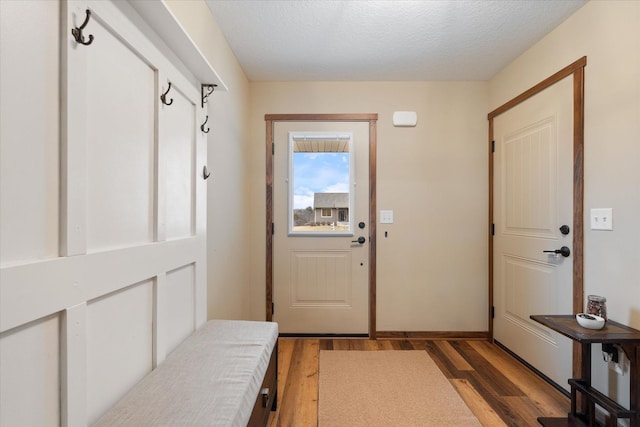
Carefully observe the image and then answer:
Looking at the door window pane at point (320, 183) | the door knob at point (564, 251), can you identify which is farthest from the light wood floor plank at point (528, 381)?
the door window pane at point (320, 183)

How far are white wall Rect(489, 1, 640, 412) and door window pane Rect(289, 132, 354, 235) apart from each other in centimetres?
174

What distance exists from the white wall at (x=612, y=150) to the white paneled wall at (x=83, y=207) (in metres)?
2.27

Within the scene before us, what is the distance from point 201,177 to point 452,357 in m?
2.45

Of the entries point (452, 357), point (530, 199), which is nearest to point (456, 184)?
point (530, 199)

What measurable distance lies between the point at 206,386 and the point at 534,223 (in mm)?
2461

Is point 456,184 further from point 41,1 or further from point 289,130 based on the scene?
point 41,1

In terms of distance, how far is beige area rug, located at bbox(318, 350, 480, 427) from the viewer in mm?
1716

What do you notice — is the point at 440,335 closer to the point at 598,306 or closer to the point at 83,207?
the point at 598,306

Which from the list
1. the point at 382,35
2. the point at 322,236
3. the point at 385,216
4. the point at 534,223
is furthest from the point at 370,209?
the point at 382,35

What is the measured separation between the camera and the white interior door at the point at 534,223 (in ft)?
6.58

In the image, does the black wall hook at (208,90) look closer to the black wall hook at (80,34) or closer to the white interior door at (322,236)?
the black wall hook at (80,34)

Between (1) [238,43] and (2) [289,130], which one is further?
(2) [289,130]

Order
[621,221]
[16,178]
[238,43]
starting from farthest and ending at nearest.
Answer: [238,43]
[621,221]
[16,178]

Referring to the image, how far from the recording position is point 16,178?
2.13ft
